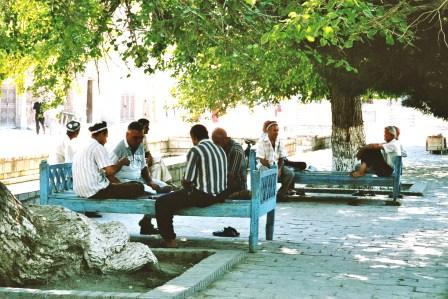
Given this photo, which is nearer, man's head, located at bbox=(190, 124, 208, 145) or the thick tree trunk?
the thick tree trunk

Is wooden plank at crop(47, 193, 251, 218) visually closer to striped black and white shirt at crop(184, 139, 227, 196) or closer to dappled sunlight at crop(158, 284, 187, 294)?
striped black and white shirt at crop(184, 139, 227, 196)

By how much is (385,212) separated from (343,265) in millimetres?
4684

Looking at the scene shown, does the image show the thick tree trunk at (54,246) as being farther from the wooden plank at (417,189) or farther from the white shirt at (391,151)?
the wooden plank at (417,189)

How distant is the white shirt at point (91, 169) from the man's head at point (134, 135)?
2.99 ft

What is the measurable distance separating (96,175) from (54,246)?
228 cm

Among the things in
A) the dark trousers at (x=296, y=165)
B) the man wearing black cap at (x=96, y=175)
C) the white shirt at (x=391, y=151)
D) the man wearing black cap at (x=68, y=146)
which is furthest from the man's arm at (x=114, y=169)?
the white shirt at (x=391, y=151)

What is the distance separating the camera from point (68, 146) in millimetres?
11039

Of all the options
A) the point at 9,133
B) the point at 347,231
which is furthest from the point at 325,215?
the point at 9,133

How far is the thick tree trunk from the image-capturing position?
613 cm

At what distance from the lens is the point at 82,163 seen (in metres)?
8.60

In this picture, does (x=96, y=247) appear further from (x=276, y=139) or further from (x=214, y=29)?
(x=276, y=139)

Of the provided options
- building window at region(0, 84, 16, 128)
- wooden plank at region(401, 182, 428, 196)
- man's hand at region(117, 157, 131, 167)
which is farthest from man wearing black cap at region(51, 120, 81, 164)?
building window at region(0, 84, 16, 128)

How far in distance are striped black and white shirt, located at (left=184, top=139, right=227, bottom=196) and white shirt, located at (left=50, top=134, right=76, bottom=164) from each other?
3286 mm

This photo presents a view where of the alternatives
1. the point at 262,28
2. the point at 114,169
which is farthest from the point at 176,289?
the point at 262,28
